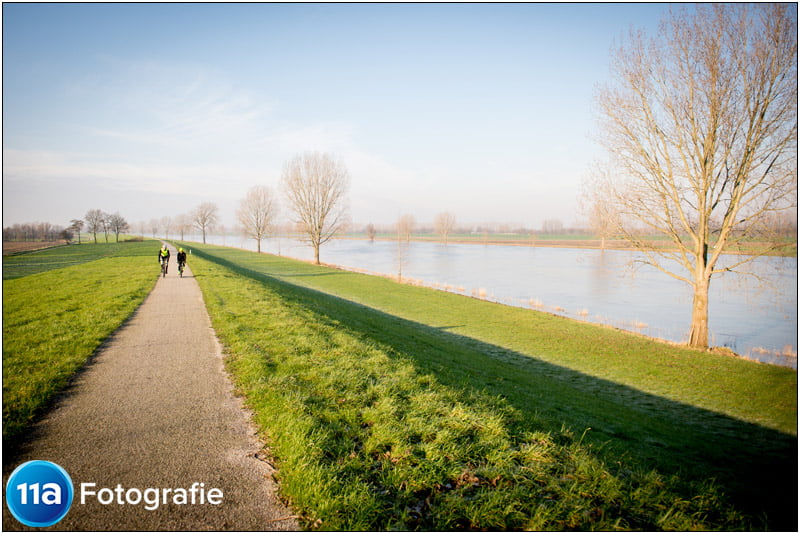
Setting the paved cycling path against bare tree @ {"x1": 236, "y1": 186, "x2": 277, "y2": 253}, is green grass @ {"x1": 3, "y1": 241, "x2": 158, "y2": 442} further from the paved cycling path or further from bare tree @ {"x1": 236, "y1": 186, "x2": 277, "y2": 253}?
bare tree @ {"x1": 236, "y1": 186, "x2": 277, "y2": 253}

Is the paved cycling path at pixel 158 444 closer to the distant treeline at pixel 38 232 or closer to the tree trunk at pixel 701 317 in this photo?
the tree trunk at pixel 701 317

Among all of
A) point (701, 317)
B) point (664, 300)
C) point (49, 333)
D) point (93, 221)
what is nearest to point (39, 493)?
point (49, 333)

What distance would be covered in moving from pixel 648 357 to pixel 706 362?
68.2 inches

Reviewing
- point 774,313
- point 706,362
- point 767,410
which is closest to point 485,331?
point 706,362

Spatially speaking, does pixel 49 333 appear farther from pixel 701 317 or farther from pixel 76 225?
pixel 76 225

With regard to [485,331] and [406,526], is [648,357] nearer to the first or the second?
[485,331]

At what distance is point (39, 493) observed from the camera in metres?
3.02

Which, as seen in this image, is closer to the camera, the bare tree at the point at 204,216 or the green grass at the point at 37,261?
the green grass at the point at 37,261

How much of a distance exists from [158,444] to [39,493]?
91cm

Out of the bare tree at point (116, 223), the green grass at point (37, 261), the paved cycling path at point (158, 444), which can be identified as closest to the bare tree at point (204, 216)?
the bare tree at point (116, 223)

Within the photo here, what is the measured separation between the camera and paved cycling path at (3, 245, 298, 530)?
290 centimetres

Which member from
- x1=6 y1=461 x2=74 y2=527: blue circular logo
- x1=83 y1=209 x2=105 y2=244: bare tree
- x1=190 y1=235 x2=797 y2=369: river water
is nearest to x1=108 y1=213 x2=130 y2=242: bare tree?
x1=83 y1=209 x2=105 y2=244: bare tree

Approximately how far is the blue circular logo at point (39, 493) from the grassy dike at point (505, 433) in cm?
171

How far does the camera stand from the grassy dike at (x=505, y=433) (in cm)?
319
